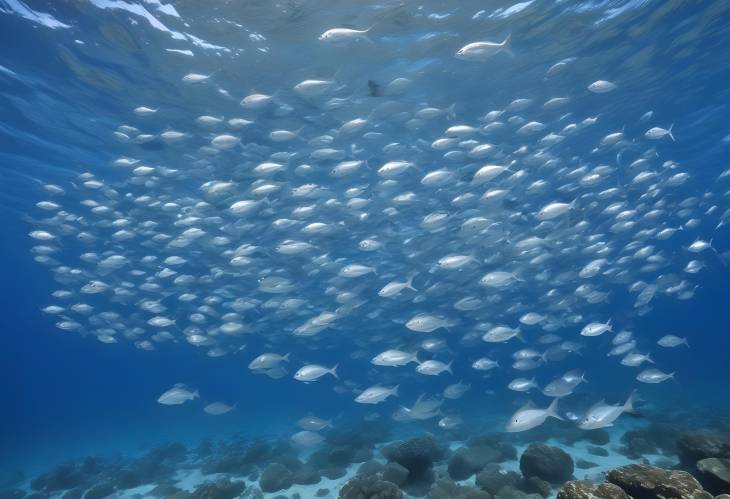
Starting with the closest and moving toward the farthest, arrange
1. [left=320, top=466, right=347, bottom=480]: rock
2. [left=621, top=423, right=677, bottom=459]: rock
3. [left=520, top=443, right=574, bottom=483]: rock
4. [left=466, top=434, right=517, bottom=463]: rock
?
Answer: [left=520, top=443, right=574, bottom=483]: rock
[left=466, top=434, right=517, bottom=463]: rock
[left=621, top=423, right=677, bottom=459]: rock
[left=320, top=466, right=347, bottom=480]: rock

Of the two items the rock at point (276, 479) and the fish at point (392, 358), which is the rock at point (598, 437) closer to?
the fish at point (392, 358)

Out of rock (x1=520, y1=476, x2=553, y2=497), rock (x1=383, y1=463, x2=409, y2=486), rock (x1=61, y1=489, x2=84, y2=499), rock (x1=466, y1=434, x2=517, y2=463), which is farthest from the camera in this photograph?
rock (x1=61, y1=489, x2=84, y2=499)

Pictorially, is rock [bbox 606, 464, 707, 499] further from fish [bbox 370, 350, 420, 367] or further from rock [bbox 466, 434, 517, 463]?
rock [bbox 466, 434, 517, 463]

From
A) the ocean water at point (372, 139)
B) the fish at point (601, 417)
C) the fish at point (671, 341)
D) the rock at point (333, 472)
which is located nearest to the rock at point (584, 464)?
the ocean water at point (372, 139)

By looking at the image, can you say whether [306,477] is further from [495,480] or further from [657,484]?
[657,484]

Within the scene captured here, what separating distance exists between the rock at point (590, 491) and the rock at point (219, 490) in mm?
9526

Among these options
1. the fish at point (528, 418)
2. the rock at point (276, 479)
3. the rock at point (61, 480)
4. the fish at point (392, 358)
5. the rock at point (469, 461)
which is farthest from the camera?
the rock at point (61, 480)

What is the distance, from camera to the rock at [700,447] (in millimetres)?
7693

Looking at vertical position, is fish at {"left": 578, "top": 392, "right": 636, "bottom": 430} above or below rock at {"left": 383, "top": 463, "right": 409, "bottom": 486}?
above

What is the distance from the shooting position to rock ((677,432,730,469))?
303 inches

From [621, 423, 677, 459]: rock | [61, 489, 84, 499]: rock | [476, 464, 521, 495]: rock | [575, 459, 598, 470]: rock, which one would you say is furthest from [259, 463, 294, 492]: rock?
[621, 423, 677, 459]: rock

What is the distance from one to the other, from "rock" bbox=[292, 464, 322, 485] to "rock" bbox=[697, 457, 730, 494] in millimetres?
9769

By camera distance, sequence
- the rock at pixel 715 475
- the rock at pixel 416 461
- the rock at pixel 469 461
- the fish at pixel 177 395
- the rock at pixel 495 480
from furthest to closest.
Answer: the fish at pixel 177 395
the rock at pixel 469 461
the rock at pixel 416 461
the rock at pixel 495 480
the rock at pixel 715 475

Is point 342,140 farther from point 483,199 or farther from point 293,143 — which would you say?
point 483,199
